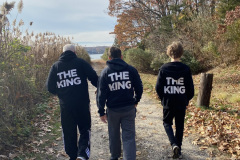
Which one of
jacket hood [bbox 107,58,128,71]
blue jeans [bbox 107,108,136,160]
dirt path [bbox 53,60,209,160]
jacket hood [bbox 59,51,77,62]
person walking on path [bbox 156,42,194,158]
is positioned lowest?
dirt path [bbox 53,60,209,160]

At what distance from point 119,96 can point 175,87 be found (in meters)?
0.99

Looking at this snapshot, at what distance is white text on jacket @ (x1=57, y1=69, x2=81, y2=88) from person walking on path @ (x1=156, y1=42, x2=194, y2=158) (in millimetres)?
1415

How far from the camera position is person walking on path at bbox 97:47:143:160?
9.79 feet

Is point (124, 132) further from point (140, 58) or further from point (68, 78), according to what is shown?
point (140, 58)

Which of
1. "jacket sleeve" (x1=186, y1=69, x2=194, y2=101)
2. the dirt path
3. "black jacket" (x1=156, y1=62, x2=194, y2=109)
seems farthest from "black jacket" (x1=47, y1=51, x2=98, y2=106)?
"jacket sleeve" (x1=186, y1=69, x2=194, y2=101)

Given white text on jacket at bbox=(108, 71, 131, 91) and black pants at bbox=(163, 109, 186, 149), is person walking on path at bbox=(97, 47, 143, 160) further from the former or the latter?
black pants at bbox=(163, 109, 186, 149)

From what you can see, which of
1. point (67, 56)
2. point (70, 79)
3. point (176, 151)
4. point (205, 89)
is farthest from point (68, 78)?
point (205, 89)

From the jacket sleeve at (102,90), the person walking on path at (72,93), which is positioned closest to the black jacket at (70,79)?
the person walking on path at (72,93)

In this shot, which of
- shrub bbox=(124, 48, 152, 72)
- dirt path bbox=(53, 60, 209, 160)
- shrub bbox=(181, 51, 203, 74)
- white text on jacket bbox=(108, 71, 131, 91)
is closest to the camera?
white text on jacket bbox=(108, 71, 131, 91)

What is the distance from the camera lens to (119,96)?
299 cm

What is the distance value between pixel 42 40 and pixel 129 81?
21.4 ft

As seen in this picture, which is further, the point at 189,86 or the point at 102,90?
the point at 189,86

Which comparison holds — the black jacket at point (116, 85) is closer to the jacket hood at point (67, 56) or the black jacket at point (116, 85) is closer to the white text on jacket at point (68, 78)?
the white text on jacket at point (68, 78)

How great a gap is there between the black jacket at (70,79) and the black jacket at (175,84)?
48.3 inches
